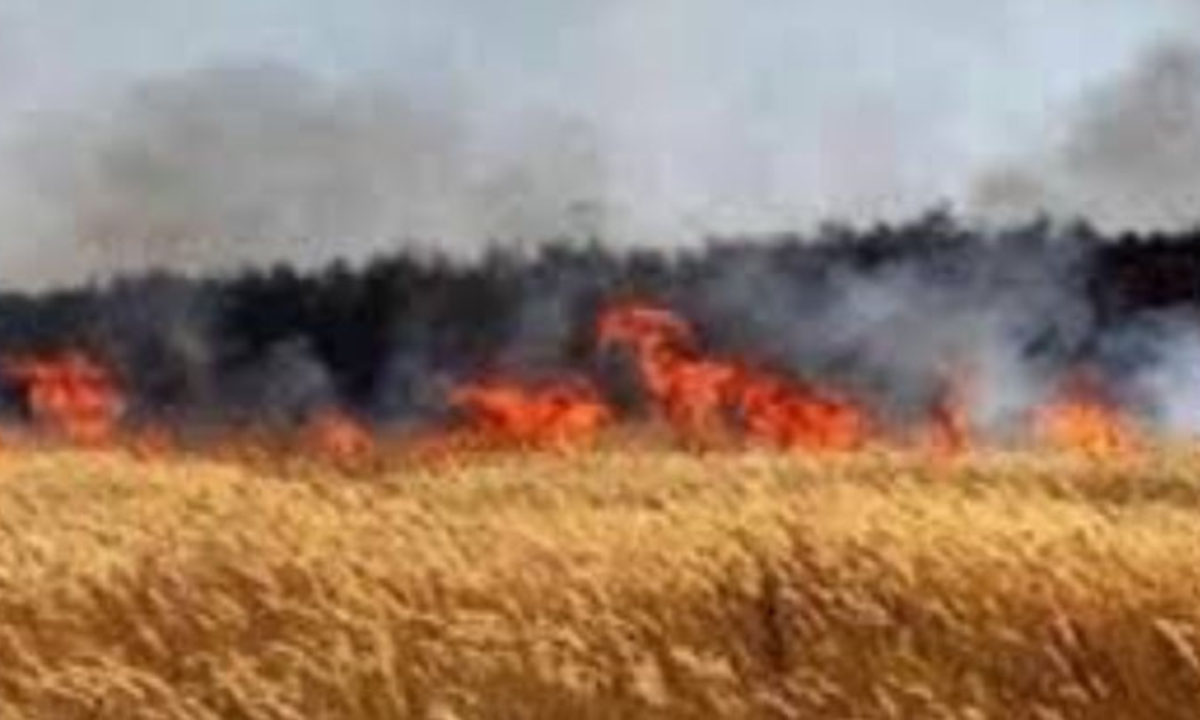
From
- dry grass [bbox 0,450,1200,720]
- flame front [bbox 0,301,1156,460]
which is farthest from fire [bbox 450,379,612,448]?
dry grass [bbox 0,450,1200,720]

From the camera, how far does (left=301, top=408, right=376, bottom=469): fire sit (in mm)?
25594

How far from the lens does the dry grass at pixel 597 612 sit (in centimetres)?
1295

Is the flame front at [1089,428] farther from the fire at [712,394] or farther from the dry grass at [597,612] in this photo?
the dry grass at [597,612]

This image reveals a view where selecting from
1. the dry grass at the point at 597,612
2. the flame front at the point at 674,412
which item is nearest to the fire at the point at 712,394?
the flame front at the point at 674,412

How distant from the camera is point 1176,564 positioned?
15.0 m

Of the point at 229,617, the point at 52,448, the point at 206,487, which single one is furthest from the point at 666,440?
the point at 229,617

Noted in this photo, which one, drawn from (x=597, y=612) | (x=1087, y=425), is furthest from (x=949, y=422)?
(x=597, y=612)

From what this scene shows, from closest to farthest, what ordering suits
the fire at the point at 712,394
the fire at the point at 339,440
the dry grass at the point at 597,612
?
1. the dry grass at the point at 597,612
2. the fire at the point at 339,440
3. the fire at the point at 712,394

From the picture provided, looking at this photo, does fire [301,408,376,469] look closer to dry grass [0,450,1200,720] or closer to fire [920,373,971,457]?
fire [920,373,971,457]

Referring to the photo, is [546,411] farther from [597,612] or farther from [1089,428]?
[597,612]

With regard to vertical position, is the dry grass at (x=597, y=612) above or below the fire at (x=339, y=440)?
above

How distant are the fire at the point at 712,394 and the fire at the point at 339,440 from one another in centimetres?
285

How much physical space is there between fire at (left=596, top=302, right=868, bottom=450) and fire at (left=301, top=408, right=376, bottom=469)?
2852mm

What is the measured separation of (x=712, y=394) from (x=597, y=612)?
21905 millimetres
